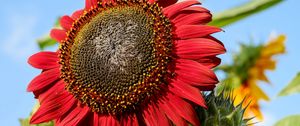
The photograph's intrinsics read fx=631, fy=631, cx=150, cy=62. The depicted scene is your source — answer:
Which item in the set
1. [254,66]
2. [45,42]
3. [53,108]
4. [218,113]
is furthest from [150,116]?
[254,66]

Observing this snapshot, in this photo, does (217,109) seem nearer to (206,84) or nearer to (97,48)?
(206,84)

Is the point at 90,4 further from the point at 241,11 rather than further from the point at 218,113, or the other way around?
the point at 241,11

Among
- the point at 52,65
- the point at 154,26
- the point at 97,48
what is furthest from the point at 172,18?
the point at 52,65

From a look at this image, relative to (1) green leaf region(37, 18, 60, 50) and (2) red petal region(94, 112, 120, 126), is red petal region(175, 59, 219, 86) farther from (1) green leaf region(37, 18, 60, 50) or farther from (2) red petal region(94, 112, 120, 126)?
(1) green leaf region(37, 18, 60, 50)

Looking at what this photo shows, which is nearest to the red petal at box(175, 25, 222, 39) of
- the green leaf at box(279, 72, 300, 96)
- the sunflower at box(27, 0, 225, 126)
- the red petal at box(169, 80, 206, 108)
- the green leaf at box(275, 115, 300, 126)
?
the sunflower at box(27, 0, 225, 126)

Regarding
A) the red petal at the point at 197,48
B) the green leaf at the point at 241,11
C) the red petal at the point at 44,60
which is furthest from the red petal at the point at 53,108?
the green leaf at the point at 241,11
